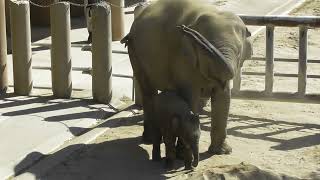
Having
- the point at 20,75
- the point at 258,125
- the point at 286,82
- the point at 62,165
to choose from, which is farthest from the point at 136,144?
the point at 286,82

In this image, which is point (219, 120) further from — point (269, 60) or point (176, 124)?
point (269, 60)

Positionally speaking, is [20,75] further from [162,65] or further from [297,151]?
[297,151]

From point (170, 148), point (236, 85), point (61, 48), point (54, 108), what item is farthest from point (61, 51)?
point (170, 148)

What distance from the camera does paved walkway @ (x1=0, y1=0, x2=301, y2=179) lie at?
296 inches

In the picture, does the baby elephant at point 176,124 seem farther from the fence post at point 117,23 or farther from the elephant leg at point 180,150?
the fence post at point 117,23

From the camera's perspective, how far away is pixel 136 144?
800cm

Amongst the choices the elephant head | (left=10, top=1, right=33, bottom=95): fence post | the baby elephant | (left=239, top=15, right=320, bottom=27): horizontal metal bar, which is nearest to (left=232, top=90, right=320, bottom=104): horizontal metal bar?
(left=239, top=15, right=320, bottom=27): horizontal metal bar

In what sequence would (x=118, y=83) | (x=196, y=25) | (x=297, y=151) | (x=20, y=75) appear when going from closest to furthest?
1. (x=196, y=25)
2. (x=297, y=151)
3. (x=20, y=75)
4. (x=118, y=83)

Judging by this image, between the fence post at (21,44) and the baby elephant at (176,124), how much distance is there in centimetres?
340

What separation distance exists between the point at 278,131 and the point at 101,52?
2.56 metres

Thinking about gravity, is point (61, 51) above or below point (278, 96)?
above

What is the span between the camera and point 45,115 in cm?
891

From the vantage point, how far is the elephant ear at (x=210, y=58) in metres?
6.25

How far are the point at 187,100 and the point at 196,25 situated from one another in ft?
2.35
